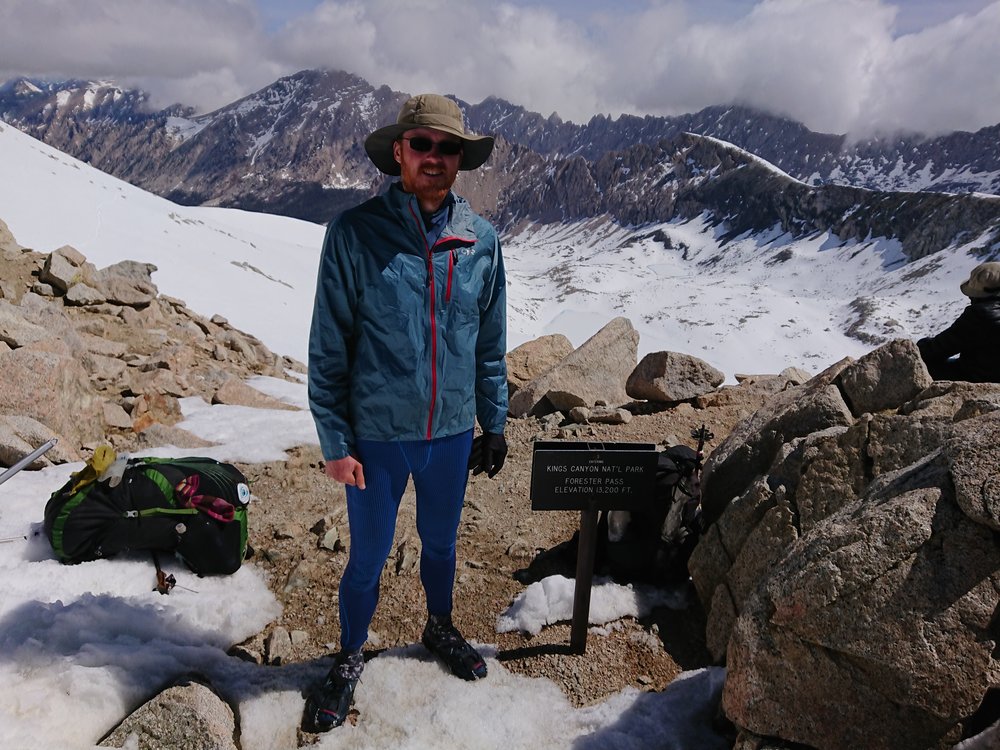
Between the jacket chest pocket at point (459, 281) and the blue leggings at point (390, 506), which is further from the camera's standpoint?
the blue leggings at point (390, 506)

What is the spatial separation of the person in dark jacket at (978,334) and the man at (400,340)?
5258 mm

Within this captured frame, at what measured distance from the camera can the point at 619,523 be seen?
5695mm

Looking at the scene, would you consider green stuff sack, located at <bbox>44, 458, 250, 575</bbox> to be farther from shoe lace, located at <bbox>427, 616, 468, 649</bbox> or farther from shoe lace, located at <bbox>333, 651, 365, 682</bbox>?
shoe lace, located at <bbox>427, 616, 468, 649</bbox>

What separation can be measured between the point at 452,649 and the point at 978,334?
19.8 feet

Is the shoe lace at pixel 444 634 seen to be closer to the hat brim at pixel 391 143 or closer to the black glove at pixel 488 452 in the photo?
the black glove at pixel 488 452

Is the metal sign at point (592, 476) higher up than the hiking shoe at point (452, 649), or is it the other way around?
the metal sign at point (592, 476)

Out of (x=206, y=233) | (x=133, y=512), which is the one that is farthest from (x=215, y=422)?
(x=206, y=233)

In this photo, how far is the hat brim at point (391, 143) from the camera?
328cm

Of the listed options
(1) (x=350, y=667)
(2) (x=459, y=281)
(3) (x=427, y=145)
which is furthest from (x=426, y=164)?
(1) (x=350, y=667)

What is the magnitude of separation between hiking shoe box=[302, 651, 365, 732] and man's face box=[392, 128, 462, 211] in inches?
116

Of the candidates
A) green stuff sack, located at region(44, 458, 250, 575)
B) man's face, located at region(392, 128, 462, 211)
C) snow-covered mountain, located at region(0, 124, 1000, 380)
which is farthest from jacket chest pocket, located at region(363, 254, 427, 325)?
snow-covered mountain, located at region(0, 124, 1000, 380)

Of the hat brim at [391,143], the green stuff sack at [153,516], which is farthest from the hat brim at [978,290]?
the green stuff sack at [153,516]

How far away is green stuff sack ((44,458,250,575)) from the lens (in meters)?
5.16

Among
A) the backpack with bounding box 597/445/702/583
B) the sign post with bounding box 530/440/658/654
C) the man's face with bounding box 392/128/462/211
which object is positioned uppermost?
the man's face with bounding box 392/128/462/211
